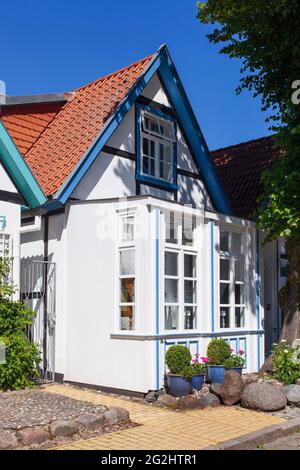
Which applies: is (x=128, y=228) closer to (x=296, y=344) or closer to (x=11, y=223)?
(x=11, y=223)

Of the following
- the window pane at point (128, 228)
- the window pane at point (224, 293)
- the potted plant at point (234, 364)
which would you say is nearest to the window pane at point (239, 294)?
the window pane at point (224, 293)

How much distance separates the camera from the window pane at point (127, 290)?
10445 mm

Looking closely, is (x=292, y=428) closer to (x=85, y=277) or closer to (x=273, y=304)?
(x=85, y=277)

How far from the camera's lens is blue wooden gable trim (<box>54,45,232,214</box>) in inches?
453

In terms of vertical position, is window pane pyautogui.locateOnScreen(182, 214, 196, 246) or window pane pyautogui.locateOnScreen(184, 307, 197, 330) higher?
window pane pyautogui.locateOnScreen(182, 214, 196, 246)

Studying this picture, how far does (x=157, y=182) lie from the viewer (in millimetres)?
13656

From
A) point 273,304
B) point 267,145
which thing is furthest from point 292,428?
point 267,145

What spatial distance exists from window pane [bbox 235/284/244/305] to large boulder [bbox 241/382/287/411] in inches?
129

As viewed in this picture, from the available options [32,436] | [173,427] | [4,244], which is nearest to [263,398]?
[173,427]

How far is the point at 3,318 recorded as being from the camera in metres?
10.3

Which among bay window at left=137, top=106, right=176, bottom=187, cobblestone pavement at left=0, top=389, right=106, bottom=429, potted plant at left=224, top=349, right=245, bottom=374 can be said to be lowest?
cobblestone pavement at left=0, top=389, right=106, bottom=429

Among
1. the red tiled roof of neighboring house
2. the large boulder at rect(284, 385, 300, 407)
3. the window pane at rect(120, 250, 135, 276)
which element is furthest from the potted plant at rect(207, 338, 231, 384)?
the red tiled roof of neighboring house

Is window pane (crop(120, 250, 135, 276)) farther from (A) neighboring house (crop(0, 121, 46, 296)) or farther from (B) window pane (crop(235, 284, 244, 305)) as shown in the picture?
(B) window pane (crop(235, 284, 244, 305))

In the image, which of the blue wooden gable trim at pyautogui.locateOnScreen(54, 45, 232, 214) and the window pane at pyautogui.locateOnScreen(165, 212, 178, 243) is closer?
the window pane at pyautogui.locateOnScreen(165, 212, 178, 243)
